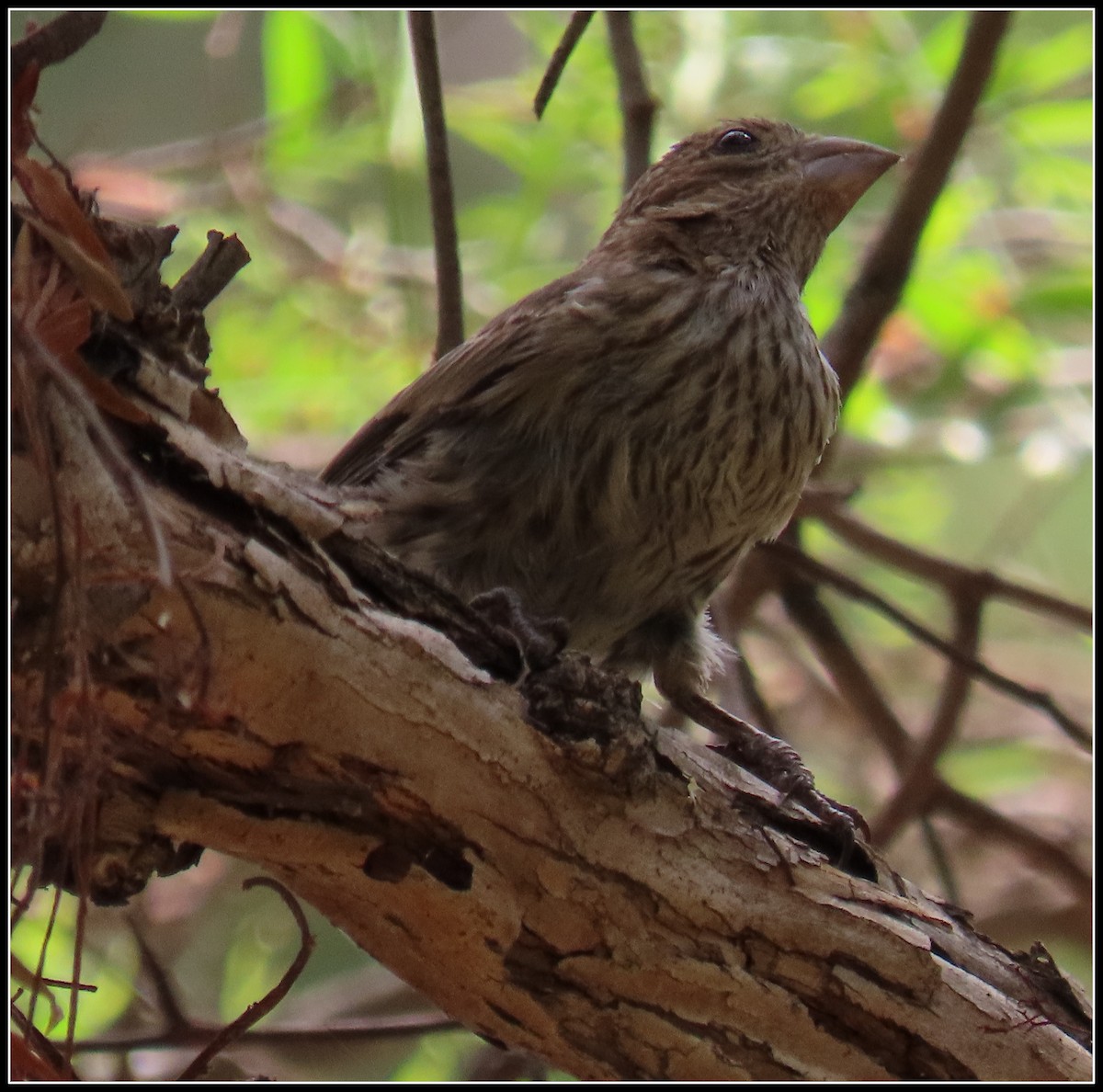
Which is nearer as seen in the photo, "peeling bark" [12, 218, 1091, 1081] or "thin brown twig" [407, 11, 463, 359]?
"peeling bark" [12, 218, 1091, 1081]

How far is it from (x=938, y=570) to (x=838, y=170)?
3.19 feet

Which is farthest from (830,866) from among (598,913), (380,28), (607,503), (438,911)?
(380,28)

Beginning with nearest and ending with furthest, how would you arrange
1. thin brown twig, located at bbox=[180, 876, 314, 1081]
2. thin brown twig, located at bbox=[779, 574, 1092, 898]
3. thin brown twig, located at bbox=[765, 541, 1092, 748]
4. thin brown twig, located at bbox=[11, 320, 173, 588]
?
thin brown twig, located at bbox=[11, 320, 173, 588] < thin brown twig, located at bbox=[180, 876, 314, 1081] < thin brown twig, located at bbox=[765, 541, 1092, 748] < thin brown twig, located at bbox=[779, 574, 1092, 898]

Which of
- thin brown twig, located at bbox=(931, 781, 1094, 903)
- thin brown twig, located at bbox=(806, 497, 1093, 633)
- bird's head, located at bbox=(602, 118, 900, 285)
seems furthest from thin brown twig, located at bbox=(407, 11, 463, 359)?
thin brown twig, located at bbox=(931, 781, 1094, 903)

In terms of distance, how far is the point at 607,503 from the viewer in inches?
103

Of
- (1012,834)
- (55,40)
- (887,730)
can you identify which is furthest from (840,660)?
(55,40)

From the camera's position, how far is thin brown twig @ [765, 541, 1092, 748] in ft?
10.4

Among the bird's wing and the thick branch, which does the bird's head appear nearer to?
the bird's wing

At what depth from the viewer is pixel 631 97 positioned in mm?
3289

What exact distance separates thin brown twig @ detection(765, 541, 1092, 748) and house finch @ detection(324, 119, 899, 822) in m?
0.46

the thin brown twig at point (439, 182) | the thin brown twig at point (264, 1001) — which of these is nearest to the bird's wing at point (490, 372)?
the thin brown twig at point (439, 182)

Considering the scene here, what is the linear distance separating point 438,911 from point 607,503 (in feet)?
3.15

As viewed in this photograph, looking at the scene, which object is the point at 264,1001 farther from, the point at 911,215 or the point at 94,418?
the point at 911,215

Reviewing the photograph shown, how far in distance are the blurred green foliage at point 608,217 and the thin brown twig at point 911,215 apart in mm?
261
